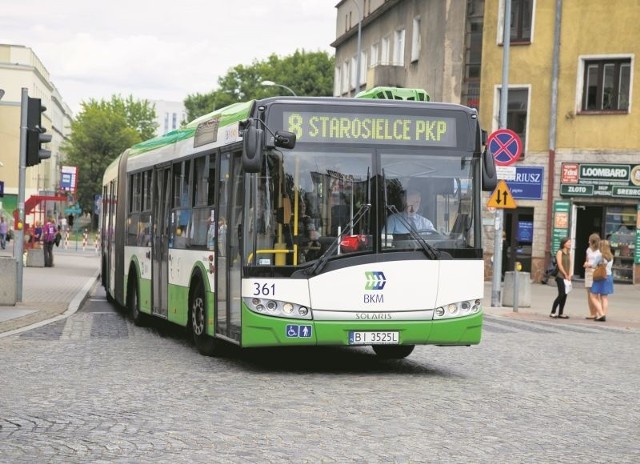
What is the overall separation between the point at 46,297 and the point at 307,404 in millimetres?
16069

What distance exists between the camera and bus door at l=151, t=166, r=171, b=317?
54.3ft

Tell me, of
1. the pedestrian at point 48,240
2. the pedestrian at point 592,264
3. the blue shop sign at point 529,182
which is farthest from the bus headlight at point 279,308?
the pedestrian at point 48,240

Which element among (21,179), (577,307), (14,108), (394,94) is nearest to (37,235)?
(577,307)

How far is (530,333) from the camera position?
20109 millimetres

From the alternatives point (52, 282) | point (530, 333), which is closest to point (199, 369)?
point (530, 333)

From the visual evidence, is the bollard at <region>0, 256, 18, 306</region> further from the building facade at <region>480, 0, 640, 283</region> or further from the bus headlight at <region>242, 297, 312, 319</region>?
the building facade at <region>480, 0, 640, 283</region>

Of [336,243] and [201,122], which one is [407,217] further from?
[201,122]

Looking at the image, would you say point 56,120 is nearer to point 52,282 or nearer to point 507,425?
point 52,282

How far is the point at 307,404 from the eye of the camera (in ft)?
33.2

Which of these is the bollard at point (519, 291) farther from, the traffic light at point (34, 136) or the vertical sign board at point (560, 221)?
the vertical sign board at point (560, 221)

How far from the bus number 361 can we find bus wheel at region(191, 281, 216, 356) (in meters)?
1.95

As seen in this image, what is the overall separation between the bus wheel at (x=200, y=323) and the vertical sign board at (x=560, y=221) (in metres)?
26.8

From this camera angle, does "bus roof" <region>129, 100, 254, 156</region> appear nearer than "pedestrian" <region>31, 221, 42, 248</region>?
Yes

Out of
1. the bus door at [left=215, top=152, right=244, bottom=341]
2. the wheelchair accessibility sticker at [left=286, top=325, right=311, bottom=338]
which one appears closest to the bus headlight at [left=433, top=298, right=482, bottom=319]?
the wheelchair accessibility sticker at [left=286, top=325, right=311, bottom=338]
